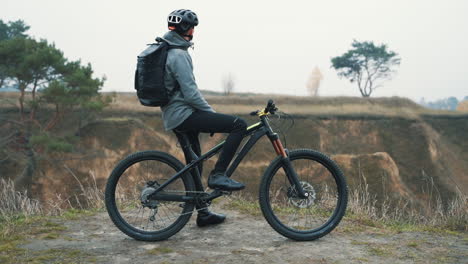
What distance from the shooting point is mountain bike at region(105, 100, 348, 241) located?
5.34m

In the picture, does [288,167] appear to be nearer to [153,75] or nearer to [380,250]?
[380,250]

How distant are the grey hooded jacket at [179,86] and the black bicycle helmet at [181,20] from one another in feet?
0.26

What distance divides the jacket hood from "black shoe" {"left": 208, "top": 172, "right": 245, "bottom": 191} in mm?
1551

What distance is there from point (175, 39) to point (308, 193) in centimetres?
240

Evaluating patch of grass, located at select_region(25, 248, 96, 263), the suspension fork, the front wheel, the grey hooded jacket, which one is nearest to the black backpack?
the grey hooded jacket

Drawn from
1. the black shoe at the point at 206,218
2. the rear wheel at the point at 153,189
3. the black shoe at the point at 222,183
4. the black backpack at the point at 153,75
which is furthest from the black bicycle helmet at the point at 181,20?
the black shoe at the point at 206,218

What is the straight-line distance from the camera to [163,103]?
5.20 metres

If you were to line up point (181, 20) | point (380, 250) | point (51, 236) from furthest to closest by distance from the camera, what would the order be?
point (51, 236), point (181, 20), point (380, 250)

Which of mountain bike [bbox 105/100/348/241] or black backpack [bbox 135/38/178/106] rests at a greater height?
black backpack [bbox 135/38/178/106]

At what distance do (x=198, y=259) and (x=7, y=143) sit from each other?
3439cm

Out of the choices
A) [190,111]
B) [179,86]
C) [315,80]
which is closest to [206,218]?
[190,111]

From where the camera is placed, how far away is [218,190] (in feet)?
17.6

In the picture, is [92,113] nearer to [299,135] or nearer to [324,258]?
[299,135]

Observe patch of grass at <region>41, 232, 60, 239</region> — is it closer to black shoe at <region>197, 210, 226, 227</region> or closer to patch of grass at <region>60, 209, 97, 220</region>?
patch of grass at <region>60, 209, 97, 220</region>
